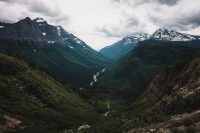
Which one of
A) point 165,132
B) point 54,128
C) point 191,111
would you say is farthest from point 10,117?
point 165,132

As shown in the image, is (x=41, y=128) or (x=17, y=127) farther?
(x=41, y=128)

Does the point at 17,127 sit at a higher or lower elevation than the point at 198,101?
lower

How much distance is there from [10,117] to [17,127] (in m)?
17.8

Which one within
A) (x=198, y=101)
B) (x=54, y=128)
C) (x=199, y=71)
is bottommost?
(x=54, y=128)

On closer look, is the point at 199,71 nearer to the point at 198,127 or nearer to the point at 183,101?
the point at 183,101

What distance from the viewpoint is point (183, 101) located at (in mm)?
89312

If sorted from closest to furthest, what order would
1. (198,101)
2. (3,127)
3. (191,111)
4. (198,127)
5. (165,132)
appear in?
(198,127) → (165,132) → (191,111) → (198,101) → (3,127)

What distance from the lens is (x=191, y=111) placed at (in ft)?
254

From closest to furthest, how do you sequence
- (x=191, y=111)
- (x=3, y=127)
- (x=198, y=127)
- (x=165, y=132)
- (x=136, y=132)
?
(x=198, y=127)
(x=165, y=132)
(x=136, y=132)
(x=191, y=111)
(x=3, y=127)

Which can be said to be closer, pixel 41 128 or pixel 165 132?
pixel 165 132

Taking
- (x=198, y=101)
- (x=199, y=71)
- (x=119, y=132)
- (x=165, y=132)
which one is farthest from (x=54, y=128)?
(x=165, y=132)

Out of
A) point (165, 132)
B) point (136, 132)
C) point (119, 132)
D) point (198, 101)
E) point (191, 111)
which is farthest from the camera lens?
point (119, 132)

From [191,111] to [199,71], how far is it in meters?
125

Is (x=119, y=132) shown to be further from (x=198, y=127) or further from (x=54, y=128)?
(x=54, y=128)
